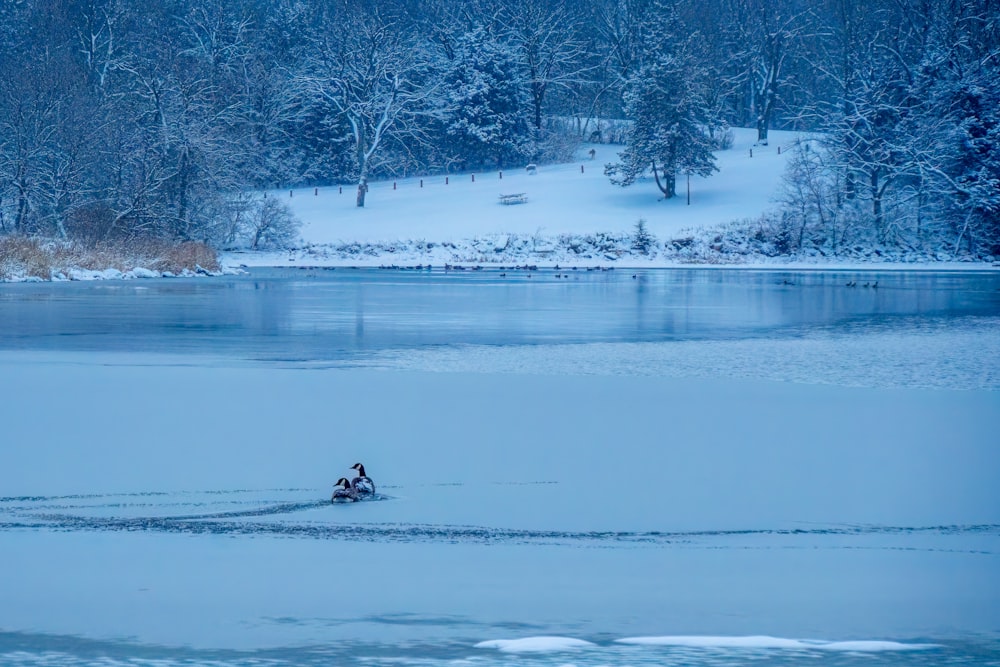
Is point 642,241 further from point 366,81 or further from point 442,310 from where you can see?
point 442,310

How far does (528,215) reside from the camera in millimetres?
72438

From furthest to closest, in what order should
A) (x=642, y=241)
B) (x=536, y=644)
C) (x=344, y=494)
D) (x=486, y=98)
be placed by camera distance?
(x=486, y=98)
(x=642, y=241)
(x=344, y=494)
(x=536, y=644)

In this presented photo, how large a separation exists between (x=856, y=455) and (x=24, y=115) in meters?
55.8

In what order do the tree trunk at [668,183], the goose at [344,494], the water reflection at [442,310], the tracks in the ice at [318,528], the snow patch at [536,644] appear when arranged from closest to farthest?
the snow patch at [536,644]
the tracks in the ice at [318,528]
the goose at [344,494]
the water reflection at [442,310]
the tree trunk at [668,183]

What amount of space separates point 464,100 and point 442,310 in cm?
5813

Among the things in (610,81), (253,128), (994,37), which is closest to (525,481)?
(994,37)

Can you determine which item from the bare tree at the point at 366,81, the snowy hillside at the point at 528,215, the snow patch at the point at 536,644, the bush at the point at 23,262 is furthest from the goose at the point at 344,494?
the bare tree at the point at 366,81

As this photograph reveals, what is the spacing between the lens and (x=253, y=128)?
8569cm

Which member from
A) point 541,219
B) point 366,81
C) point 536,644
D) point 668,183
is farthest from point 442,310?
point 366,81

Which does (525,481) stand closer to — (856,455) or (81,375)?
(856,455)

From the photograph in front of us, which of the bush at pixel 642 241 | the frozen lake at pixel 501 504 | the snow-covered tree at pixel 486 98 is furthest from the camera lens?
the snow-covered tree at pixel 486 98

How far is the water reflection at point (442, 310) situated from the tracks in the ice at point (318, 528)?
32.3 feet

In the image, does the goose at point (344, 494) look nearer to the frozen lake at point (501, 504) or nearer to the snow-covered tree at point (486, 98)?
the frozen lake at point (501, 504)

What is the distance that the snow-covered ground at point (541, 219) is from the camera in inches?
2557
